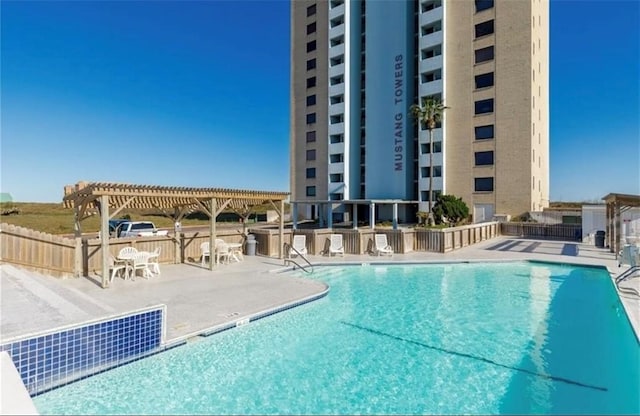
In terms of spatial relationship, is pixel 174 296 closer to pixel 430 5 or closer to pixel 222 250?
pixel 222 250

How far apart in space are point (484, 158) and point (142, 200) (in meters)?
28.3

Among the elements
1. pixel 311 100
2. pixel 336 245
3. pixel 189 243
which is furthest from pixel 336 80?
pixel 189 243

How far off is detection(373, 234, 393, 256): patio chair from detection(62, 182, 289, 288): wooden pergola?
4.32 metres

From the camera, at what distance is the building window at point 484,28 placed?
31.2 metres

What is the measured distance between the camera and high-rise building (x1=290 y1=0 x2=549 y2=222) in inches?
1166

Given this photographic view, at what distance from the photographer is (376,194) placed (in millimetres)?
37562

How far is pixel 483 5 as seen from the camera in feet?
104

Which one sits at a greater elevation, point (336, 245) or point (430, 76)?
point (430, 76)

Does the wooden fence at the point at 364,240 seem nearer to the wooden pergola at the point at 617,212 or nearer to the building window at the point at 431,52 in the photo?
the wooden pergola at the point at 617,212

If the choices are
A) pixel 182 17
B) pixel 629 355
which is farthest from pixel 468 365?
pixel 182 17

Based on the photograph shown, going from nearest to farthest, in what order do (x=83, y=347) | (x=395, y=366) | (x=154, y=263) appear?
(x=83, y=347)
(x=395, y=366)
(x=154, y=263)

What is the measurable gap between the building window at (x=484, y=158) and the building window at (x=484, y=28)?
35.5 feet

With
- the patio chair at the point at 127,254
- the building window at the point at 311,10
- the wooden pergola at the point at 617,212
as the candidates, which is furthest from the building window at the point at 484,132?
the patio chair at the point at 127,254

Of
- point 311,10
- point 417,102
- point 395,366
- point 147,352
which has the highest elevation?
point 311,10
